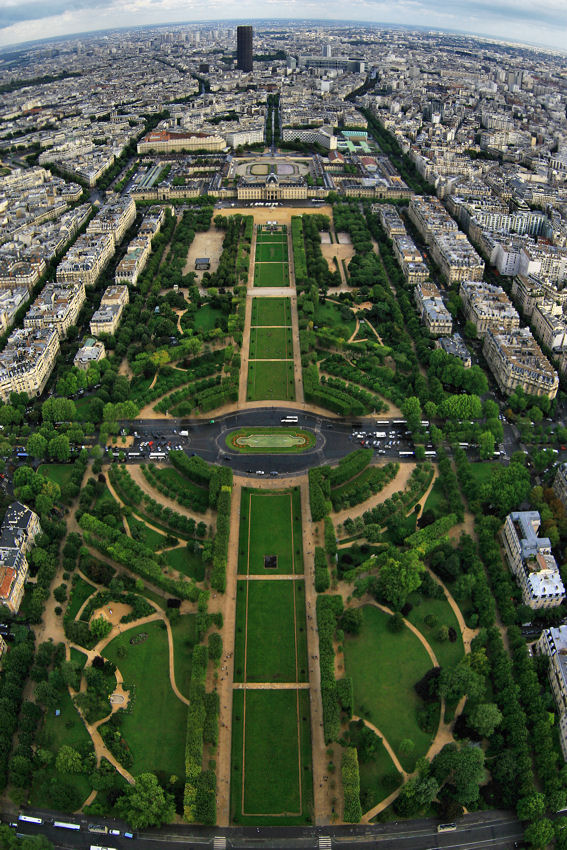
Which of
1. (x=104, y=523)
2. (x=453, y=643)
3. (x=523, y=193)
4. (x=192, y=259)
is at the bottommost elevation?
(x=453, y=643)

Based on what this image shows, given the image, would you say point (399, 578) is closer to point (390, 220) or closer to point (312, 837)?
point (312, 837)

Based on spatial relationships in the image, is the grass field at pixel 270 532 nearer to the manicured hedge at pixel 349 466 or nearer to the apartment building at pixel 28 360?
the manicured hedge at pixel 349 466

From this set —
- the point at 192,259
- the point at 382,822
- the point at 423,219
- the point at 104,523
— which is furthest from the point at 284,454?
the point at 423,219

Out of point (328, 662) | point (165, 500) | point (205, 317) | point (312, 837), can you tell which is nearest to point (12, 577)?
point (165, 500)

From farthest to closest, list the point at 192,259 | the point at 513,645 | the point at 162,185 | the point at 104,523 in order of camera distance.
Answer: the point at 162,185
the point at 192,259
the point at 104,523
the point at 513,645

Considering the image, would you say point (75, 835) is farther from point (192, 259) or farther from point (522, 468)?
point (192, 259)

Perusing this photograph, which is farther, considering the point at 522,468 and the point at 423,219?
the point at 423,219

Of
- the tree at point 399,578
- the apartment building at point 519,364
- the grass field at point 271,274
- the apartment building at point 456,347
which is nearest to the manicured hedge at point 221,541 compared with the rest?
the tree at point 399,578
